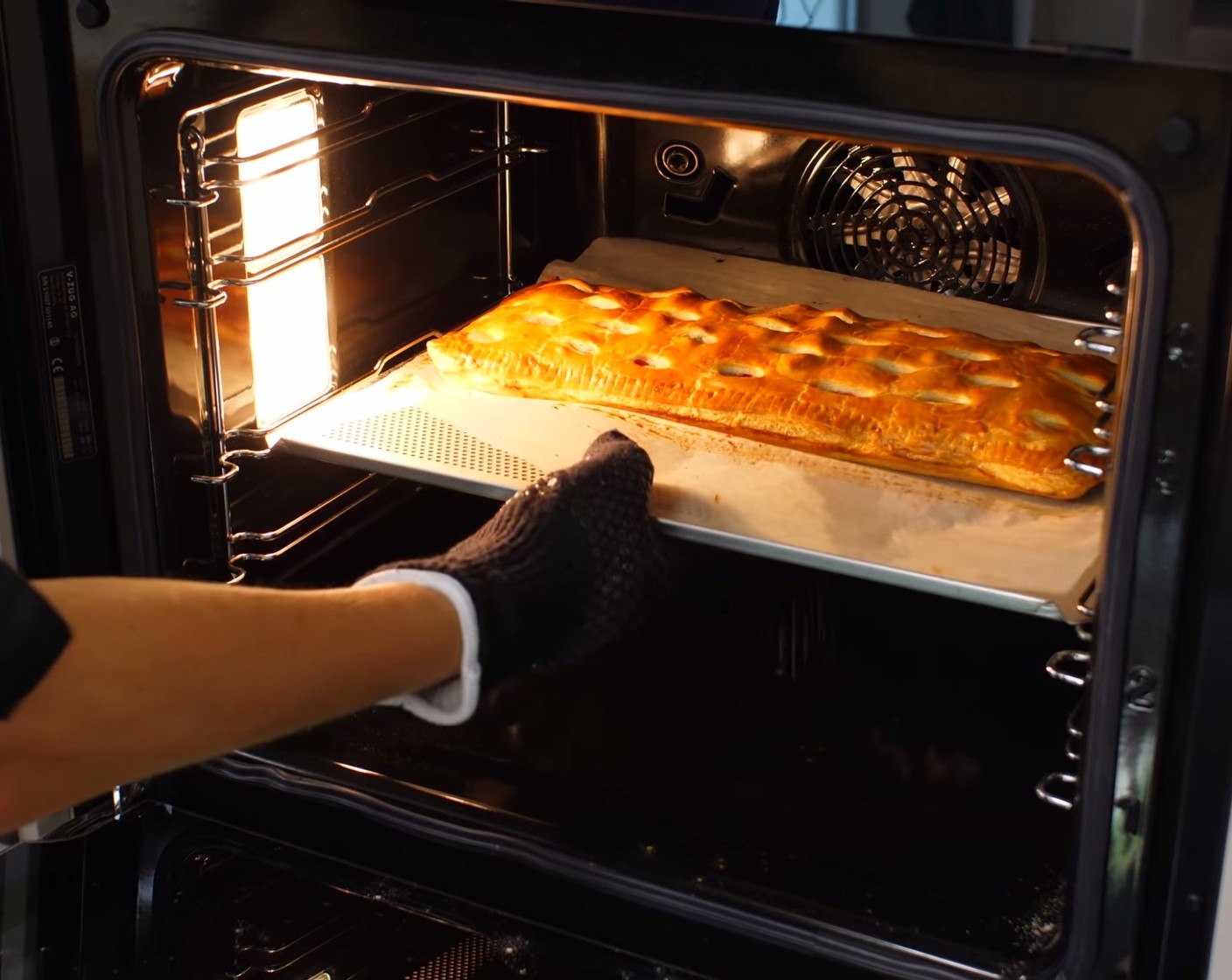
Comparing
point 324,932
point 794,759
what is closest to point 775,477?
point 794,759

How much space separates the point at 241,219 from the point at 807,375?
569 millimetres

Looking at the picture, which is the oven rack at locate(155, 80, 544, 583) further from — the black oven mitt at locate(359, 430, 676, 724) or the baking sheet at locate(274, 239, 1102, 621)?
the black oven mitt at locate(359, 430, 676, 724)

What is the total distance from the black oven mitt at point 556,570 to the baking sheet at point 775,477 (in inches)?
2.7

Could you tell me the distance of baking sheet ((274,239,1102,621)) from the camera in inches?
51.3

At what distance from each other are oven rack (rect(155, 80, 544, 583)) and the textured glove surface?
0.31 metres

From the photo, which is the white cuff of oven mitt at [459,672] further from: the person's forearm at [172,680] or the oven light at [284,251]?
the oven light at [284,251]

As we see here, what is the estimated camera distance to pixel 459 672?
1.11 m

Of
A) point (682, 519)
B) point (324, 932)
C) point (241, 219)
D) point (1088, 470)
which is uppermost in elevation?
point (241, 219)

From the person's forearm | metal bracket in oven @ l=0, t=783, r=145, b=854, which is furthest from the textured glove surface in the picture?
metal bracket in oven @ l=0, t=783, r=145, b=854

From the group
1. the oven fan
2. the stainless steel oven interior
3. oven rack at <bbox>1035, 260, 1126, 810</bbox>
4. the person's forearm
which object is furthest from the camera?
the oven fan

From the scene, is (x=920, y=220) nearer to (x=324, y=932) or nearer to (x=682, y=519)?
(x=682, y=519)

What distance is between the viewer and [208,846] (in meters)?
1.41

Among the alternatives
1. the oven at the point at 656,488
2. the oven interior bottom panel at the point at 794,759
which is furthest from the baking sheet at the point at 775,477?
the oven interior bottom panel at the point at 794,759

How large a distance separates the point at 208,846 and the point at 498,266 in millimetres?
757
